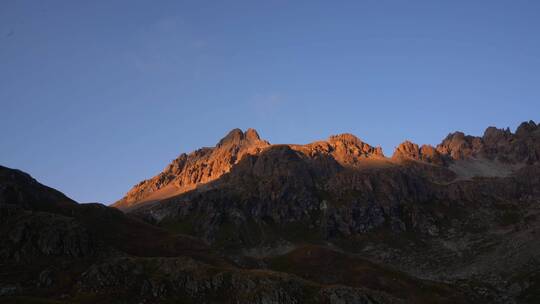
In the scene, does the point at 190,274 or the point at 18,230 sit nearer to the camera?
the point at 190,274

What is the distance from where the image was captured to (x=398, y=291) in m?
193

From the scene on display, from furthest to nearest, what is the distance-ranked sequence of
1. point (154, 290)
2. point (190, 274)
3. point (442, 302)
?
point (442, 302), point (190, 274), point (154, 290)

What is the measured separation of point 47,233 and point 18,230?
28.0 ft

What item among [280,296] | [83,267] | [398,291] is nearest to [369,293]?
[280,296]

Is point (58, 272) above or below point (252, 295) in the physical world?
above

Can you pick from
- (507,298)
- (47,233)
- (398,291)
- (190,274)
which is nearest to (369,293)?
(398,291)

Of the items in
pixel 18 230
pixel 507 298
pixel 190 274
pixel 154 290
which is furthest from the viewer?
pixel 507 298

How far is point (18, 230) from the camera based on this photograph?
563ft

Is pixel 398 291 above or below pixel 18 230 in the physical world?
below

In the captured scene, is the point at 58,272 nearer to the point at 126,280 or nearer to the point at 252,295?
the point at 126,280

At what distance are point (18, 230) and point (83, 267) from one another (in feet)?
87.5

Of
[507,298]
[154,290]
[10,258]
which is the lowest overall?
[507,298]

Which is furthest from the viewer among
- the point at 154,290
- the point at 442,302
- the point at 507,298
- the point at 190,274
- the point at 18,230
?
the point at 507,298

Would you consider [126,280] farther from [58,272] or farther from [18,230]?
[18,230]
